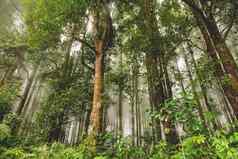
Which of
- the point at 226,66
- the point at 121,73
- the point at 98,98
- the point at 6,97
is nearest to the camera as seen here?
the point at 226,66

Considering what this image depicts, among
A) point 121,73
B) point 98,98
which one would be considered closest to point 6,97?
point 98,98

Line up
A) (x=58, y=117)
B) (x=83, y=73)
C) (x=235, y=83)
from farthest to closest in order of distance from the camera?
(x=83, y=73), (x=58, y=117), (x=235, y=83)

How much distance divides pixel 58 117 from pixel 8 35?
5.47 m

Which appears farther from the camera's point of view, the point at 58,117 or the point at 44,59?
the point at 44,59

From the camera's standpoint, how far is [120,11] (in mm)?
7805

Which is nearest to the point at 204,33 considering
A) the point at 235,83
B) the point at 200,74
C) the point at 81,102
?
the point at 200,74

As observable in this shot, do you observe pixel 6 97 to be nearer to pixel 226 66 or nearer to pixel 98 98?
pixel 98 98

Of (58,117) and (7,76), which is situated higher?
(7,76)

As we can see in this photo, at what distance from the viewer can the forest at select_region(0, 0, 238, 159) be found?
3.18 metres

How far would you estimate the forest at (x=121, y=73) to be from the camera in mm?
3180

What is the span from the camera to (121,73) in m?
8.43

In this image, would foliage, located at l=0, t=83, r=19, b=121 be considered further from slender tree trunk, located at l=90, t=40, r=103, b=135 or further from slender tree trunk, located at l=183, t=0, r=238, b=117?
slender tree trunk, located at l=183, t=0, r=238, b=117

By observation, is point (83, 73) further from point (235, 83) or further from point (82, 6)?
point (235, 83)

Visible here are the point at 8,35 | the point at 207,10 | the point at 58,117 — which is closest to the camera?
the point at 207,10
